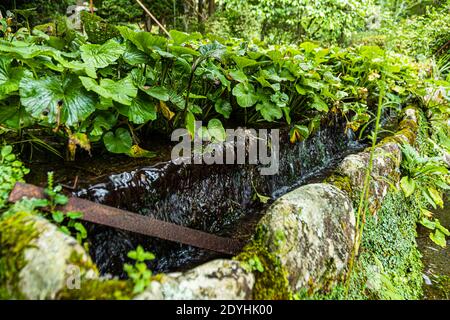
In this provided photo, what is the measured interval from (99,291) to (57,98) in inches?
42.7

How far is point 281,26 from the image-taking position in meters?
11.8

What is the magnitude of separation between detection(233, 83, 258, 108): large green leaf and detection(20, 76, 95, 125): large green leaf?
3.87 ft

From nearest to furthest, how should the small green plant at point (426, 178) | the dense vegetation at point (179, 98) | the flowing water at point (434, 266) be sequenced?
the dense vegetation at point (179, 98), the flowing water at point (434, 266), the small green plant at point (426, 178)

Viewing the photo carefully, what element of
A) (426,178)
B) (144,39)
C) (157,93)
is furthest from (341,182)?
(144,39)

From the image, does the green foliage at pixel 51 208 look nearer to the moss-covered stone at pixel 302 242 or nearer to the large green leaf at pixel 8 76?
the large green leaf at pixel 8 76

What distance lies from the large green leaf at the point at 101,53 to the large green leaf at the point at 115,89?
4.9 inches

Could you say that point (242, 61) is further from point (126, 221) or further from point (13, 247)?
point (13, 247)

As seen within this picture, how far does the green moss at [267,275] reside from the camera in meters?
1.44

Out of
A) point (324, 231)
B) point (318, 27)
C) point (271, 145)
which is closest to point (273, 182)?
point (271, 145)

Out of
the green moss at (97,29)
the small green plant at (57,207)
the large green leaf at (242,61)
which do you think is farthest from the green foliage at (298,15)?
the small green plant at (57,207)

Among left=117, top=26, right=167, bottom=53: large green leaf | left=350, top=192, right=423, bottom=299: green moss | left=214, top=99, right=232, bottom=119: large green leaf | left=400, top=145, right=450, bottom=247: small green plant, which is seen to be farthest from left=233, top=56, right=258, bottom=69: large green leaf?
left=400, top=145, right=450, bottom=247: small green plant

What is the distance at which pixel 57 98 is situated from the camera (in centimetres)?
164
